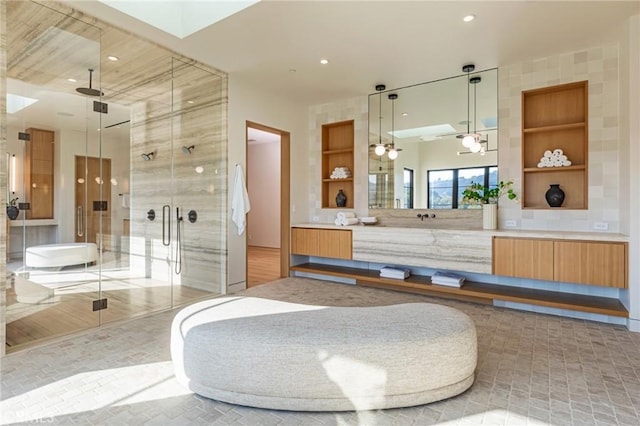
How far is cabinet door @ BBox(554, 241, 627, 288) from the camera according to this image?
3.24 meters

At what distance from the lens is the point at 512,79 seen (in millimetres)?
4266

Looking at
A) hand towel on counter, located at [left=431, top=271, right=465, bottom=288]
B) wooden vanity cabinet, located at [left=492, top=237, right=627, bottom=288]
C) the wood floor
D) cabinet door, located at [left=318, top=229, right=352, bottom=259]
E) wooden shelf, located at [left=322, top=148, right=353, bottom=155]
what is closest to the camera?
wooden vanity cabinet, located at [left=492, top=237, right=627, bottom=288]

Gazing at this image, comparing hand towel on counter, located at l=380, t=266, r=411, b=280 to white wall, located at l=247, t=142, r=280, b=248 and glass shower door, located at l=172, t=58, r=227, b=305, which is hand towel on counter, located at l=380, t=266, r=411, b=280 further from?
white wall, located at l=247, t=142, r=280, b=248

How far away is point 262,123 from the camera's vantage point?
17.1ft

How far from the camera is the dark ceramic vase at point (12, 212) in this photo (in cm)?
292

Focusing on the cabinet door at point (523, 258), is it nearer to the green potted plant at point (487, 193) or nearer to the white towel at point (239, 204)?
the green potted plant at point (487, 193)

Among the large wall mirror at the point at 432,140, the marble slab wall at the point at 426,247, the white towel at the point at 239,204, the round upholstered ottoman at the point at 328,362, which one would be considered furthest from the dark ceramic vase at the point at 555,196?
the white towel at the point at 239,204

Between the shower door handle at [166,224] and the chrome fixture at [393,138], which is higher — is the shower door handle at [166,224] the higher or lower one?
the lower one

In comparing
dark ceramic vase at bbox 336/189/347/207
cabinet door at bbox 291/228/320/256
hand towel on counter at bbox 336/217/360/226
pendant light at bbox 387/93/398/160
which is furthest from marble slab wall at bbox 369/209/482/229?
cabinet door at bbox 291/228/320/256

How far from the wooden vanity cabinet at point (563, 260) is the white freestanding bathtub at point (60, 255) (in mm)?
4708

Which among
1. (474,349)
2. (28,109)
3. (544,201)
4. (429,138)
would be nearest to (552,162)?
(544,201)

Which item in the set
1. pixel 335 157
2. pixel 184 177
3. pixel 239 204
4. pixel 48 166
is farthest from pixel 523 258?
pixel 48 166

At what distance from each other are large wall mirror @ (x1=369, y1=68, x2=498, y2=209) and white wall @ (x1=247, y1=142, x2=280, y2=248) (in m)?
4.46

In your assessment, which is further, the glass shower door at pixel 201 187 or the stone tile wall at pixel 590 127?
the glass shower door at pixel 201 187
